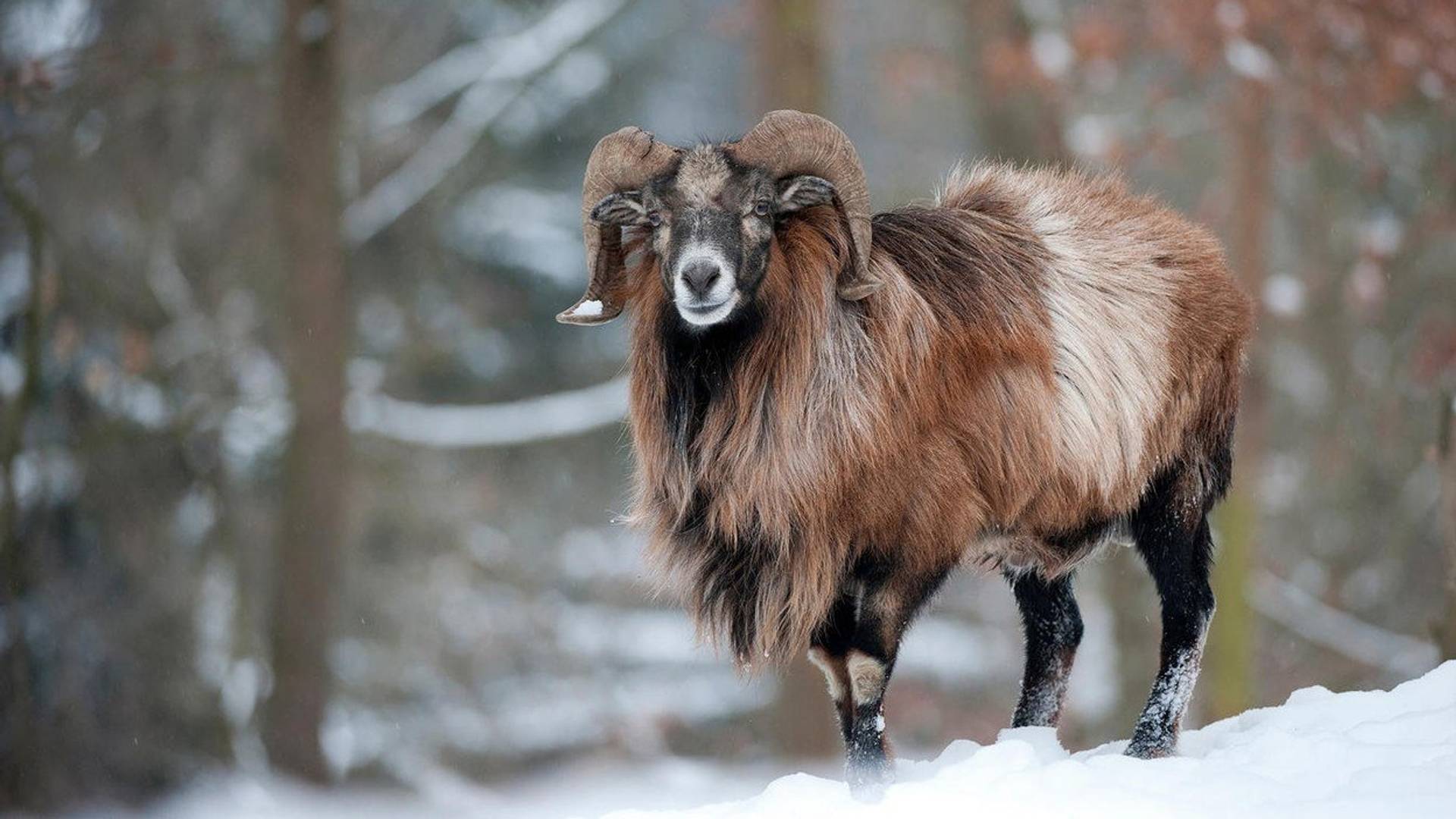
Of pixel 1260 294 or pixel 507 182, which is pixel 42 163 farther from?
pixel 1260 294

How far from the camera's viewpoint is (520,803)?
1853 cm

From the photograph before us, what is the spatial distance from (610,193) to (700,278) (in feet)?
2.50

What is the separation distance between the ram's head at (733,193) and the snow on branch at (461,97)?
16497mm

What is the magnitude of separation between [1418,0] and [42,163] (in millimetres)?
12301

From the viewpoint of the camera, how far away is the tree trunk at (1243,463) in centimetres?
1406

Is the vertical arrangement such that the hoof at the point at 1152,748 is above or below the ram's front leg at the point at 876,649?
below

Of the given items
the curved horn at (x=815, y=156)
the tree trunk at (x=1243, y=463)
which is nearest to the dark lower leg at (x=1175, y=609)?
the curved horn at (x=815, y=156)

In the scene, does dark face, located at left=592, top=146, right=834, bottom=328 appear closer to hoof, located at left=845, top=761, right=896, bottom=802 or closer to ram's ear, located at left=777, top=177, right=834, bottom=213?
ram's ear, located at left=777, top=177, right=834, bottom=213

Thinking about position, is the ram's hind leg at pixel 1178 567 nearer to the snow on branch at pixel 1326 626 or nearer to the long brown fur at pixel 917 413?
the long brown fur at pixel 917 413

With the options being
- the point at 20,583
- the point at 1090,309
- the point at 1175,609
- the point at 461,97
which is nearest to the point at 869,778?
the point at 1175,609

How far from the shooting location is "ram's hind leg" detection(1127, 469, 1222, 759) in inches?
269

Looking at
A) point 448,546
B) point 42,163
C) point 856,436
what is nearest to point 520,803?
point 448,546

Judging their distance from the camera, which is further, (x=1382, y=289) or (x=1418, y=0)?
(x=1382, y=289)

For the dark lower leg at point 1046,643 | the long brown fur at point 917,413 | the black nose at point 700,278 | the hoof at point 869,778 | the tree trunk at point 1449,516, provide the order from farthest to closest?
the tree trunk at point 1449,516, the dark lower leg at point 1046,643, the long brown fur at point 917,413, the hoof at point 869,778, the black nose at point 700,278
